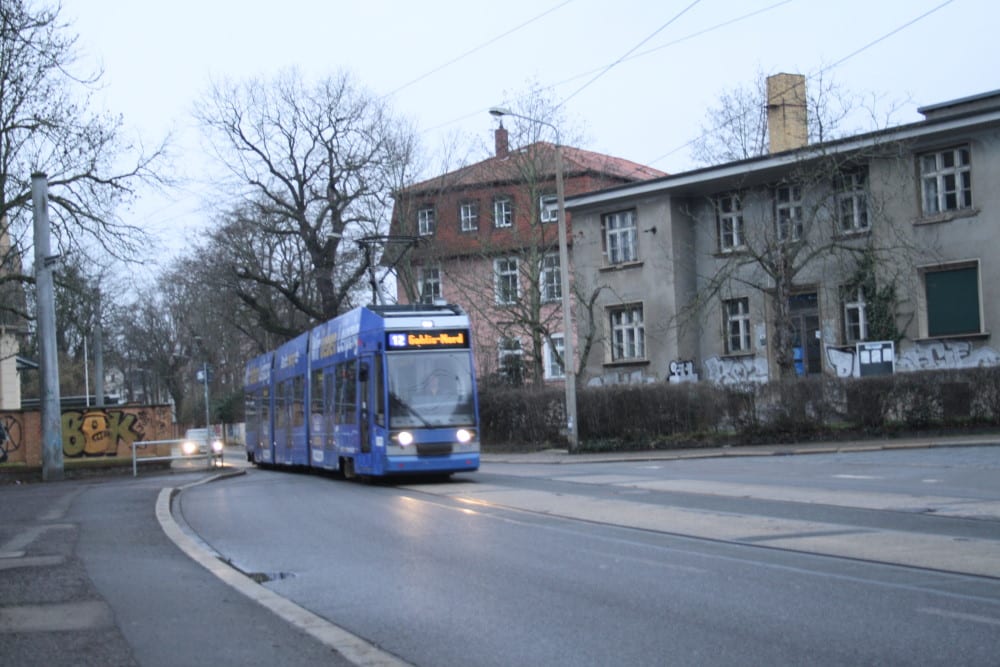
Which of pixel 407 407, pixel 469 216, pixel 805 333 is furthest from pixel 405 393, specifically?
pixel 469 216

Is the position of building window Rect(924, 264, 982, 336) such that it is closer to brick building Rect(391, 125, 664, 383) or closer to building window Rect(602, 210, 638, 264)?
building window Rect(602, 210, 638, 264)

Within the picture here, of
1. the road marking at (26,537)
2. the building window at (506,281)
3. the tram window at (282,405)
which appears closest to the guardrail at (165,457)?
the tram window at (282,405)

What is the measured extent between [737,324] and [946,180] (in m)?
9.13

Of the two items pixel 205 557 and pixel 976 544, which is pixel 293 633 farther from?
pixel 976 544

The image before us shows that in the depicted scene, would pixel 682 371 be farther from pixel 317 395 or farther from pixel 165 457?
pixel 165 457

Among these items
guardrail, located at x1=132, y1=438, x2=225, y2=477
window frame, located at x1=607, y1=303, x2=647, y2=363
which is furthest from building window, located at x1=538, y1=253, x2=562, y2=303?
guardrail, located at x1=132, y1=438, x2=225, y2=477

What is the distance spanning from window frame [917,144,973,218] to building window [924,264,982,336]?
1846 millimetres

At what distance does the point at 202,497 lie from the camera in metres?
20.9

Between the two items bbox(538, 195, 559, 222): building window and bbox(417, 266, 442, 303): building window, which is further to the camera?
bbox(417, 266, 442, 303): building window

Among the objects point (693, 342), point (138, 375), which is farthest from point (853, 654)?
point (138, 375)

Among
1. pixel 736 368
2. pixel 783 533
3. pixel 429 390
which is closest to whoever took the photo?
pixel 783 533

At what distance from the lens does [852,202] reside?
115 ft

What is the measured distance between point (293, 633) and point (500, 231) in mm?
38464

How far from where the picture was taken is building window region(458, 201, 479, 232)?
4825cm
